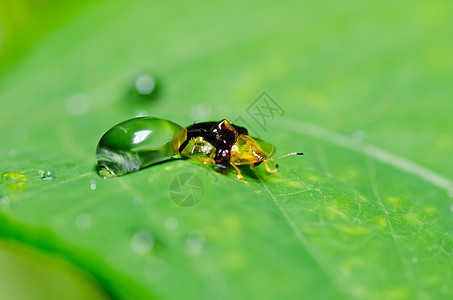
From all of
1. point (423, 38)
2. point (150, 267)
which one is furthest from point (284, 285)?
point (423, 38)

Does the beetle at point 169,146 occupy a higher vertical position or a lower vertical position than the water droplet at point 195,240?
higher

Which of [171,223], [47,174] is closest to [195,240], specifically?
[171,223]

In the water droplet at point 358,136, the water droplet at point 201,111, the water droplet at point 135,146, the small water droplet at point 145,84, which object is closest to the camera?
the water droplet at point 135,146

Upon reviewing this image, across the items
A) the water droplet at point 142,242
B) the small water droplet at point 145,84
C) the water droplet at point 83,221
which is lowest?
the water droplet at point 142,242

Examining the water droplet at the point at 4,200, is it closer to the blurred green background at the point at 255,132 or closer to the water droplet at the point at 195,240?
the blurred green background at the point at 255,132

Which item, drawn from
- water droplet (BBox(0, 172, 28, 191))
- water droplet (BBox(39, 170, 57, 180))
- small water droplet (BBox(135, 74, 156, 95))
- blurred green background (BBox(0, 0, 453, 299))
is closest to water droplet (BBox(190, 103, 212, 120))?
blurred green background (BBox(0, 0, 453, 299))

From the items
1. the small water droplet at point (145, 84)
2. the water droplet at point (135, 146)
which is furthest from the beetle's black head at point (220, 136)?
the small water droplet at point (145, 84)
